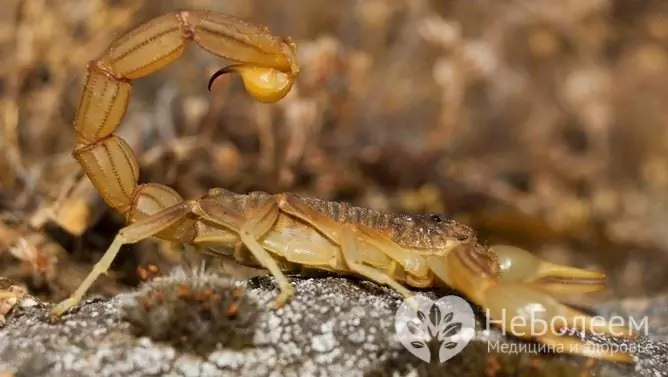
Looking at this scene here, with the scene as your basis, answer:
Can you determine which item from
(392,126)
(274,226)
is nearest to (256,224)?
(274,226)

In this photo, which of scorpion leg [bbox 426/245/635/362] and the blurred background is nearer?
scorpion leg [bbox 426/245/635/362]

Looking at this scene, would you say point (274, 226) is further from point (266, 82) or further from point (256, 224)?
point (266, 82)

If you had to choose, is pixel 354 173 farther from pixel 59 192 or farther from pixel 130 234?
pixel 130 234

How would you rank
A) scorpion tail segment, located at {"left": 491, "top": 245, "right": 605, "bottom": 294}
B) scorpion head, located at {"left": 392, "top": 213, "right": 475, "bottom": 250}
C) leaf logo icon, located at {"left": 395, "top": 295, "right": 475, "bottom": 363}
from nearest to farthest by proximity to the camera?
leaf logo icon, located at {"left": 395, "top": 295, "right": 475, "bottom": 363}
scorpion head, located at {"left": 392, "top": 213, "right": 475, "bottom": 250}
scorpion tail segment, located at {"left": 491, "top": 245, "right": 605, "bottom": 294}

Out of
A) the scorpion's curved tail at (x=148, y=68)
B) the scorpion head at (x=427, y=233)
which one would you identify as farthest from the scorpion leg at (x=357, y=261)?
the scorpion's curved tail at (x=148, y=68)

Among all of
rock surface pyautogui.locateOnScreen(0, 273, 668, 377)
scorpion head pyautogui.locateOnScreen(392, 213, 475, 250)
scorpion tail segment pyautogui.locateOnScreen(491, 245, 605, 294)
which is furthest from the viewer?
scorpion tail segment pyautogui.locateOnScreen(491, 245, 605, 294)

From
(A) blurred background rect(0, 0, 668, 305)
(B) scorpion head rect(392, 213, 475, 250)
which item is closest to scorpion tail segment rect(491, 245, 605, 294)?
(B) scorpion head rect(392, 213, 475, 250)

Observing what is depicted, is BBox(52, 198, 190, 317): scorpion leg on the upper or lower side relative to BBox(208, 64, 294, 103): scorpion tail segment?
lower

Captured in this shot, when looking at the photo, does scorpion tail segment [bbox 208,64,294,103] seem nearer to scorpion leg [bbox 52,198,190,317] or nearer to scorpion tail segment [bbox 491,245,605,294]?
scorpion leg [bbox 52,198,190,317]
